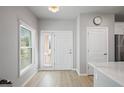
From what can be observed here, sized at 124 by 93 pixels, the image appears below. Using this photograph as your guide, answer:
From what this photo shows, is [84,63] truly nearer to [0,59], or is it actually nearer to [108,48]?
[108,48]

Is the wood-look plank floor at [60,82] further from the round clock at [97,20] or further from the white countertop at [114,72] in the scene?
the white countertop at [114,72]

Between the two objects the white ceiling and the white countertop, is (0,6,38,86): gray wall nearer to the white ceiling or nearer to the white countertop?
the white ceiling

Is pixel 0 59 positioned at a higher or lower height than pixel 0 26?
lower

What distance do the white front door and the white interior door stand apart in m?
1.54

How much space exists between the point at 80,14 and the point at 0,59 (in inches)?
161

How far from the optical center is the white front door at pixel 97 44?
6.51 meters

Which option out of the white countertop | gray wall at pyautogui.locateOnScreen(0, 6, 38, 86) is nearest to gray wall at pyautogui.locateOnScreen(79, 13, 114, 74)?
gray wall at pyautogui.locateOnScreen(0, 6, 38, 86)

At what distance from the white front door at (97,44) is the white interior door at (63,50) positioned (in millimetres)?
1537

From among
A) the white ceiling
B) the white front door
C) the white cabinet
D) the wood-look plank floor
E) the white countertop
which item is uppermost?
the white ceiling

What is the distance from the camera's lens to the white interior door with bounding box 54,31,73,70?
7906 mm

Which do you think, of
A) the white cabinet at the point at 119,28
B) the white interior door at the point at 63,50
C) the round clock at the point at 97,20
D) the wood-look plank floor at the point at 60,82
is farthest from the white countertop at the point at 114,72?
the white interior door at the point at 63,50

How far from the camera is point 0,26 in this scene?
3070 millimetres

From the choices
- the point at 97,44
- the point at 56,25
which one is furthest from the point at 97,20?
the point at 56,25
